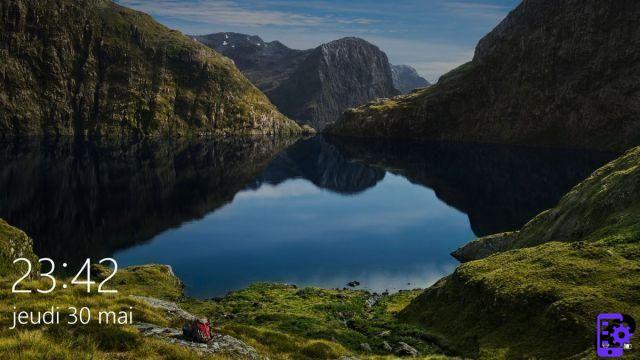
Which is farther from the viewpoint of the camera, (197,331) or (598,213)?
(598,213)

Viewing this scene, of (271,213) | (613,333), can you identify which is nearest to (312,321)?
(613,333)

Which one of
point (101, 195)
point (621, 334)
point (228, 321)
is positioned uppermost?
point (621, 334)

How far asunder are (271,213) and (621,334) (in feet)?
314

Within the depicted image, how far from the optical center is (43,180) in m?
132

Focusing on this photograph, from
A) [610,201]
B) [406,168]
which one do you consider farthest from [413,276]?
[406,168]

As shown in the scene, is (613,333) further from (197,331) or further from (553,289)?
(197,331)

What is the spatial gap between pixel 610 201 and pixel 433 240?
159 feet

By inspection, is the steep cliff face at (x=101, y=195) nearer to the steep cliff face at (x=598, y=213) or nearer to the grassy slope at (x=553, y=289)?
the grassy slope at (x=553, y=289)

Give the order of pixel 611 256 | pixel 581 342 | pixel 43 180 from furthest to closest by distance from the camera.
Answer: pixel 43 180 → pixel 611 256 → pixel 581 342

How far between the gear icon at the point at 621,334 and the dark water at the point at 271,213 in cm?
3914

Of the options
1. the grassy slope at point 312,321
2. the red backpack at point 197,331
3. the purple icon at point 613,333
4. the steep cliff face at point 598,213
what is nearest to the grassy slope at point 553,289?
the steep cliff face at point 598,213

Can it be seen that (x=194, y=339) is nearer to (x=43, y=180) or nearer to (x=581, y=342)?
(x=581, y=342)

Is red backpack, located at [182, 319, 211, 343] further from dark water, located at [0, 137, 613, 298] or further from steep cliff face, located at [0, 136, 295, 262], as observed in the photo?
steep cliff face, located at [0, 136, 295, 262]

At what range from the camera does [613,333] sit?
24.4 meters
